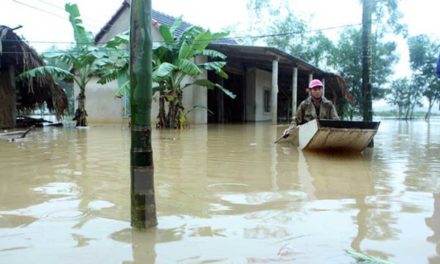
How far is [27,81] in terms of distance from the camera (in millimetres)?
16703

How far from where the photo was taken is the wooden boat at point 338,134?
702 cm

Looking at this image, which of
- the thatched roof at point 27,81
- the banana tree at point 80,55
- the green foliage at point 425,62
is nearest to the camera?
the banana tree at point 80,55

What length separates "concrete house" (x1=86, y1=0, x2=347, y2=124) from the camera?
710 inches

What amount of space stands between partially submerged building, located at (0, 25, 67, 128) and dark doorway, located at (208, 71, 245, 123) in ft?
25.9

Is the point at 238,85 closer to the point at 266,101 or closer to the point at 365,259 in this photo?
the point at 266,101

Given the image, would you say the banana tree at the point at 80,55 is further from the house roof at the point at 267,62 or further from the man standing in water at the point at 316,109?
the man standing in water at the point at 316,109

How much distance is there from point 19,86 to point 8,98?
5.12 feet

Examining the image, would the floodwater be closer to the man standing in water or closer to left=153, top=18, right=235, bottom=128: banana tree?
the man standing in water

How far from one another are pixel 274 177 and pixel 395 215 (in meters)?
1.93

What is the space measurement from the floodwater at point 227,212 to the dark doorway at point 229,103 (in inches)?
626

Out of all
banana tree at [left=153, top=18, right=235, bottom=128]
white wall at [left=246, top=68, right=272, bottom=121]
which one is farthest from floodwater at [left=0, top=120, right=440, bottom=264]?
white wall at [left=246, top=68, right=272, bottom=121]

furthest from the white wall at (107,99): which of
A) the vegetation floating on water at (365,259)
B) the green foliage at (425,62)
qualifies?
the green foliage at (425,62)

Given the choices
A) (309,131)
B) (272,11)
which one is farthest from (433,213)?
(272,11)

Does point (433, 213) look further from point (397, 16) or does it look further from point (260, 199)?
point (397, 16)
